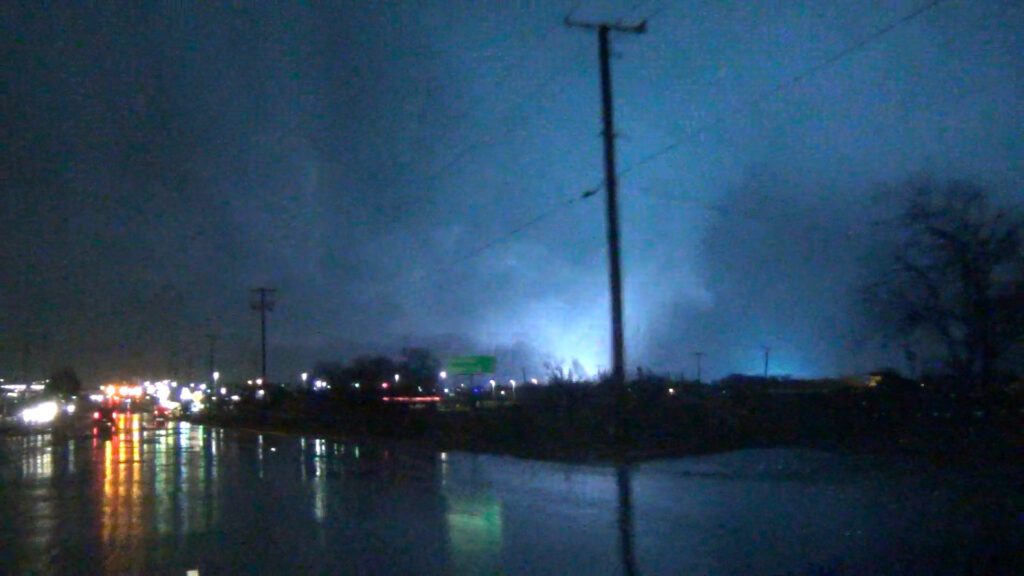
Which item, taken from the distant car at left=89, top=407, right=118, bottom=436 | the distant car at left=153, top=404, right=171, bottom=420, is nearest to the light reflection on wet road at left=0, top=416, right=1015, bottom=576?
the distant car at left=89, top=407, right=118, bottom=436

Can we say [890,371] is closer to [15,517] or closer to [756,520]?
[756,520]

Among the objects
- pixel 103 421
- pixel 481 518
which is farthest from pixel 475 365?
pixel 481 518

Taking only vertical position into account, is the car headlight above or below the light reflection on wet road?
above

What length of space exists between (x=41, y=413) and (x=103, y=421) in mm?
13214

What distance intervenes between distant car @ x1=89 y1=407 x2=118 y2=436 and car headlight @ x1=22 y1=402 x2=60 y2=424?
3.86 meters

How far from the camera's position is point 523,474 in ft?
76.1

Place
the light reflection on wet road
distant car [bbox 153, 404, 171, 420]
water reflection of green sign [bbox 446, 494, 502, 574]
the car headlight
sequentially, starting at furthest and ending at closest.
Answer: distant car [bbox 153, 404, 171, 420], the car headlight, the light reflection on wet road, water reflection of green sign [bbox 446, 494, 502, 574]

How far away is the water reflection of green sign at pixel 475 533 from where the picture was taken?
11609mm

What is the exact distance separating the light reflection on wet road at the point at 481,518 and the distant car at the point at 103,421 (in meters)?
29.2

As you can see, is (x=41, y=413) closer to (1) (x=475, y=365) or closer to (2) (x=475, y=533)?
(1) (x=475, y=365)

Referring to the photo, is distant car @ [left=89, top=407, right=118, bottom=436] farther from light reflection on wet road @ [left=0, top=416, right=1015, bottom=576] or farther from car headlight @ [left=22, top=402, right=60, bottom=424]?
light reflection on wet road @ [left=0, top=416, right=1015, bottom=576]

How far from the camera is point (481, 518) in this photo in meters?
15.5

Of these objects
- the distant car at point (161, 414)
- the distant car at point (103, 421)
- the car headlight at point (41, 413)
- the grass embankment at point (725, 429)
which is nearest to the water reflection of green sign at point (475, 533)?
the grass embankment at point (725, 429)

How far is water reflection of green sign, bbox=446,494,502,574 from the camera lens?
11609 mm
